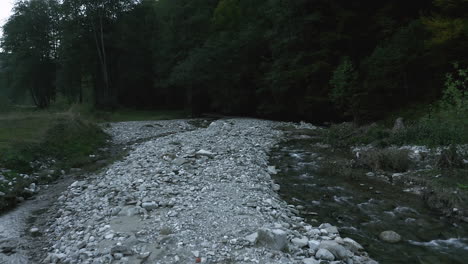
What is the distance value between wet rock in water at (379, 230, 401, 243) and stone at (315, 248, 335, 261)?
1.94 m

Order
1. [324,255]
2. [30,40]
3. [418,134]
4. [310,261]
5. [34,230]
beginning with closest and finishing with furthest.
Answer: [310,261], [324,255], [34,230], [418,134], [30,40]

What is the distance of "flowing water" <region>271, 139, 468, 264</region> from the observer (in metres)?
6.55

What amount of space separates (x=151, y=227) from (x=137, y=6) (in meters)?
45.2

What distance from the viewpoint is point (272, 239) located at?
6070 millimetres

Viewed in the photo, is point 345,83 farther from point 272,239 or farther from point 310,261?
point 310,261

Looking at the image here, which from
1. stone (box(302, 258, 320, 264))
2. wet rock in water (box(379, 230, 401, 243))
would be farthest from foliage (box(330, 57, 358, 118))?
stone (box(302, 258, 320, 264))

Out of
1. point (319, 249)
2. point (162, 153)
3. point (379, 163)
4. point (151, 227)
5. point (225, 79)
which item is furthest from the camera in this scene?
point (225, 79)

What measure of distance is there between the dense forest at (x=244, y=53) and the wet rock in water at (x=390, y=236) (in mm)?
15697

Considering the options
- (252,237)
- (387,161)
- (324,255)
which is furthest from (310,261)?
(387,161)

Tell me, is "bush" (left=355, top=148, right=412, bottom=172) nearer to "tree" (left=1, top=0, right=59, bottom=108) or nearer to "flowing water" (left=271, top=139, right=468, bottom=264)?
"flowing water" (left=271, top=139, right=468, bottom=264)

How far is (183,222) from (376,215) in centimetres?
506

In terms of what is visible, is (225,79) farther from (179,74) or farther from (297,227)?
(297,227)

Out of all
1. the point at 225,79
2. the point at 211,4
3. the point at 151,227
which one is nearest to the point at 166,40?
the point at 211,4

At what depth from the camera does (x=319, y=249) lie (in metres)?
6.02
